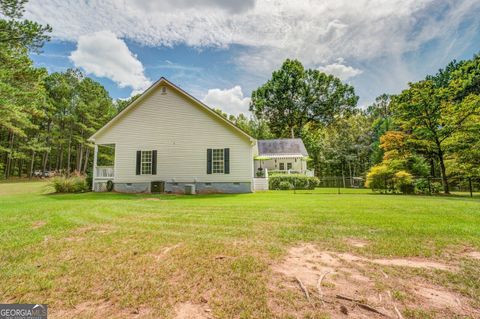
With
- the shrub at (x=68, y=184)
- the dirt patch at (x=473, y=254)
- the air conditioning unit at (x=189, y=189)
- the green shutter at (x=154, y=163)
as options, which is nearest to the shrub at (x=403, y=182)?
the dirt patch at (x=473, y=254)

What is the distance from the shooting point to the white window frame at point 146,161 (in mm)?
14492

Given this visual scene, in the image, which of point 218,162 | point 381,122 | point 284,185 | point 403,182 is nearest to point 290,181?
point 284,185

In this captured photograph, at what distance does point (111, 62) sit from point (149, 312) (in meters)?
19.2

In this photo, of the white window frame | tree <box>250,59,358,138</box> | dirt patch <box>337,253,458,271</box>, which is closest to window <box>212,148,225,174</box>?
the white window frame

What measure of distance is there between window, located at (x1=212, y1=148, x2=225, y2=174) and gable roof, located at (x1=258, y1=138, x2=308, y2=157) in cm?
1508

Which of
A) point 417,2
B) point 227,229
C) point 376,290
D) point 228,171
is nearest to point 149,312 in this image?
point 376,290

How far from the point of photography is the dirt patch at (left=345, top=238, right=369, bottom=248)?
391 cm

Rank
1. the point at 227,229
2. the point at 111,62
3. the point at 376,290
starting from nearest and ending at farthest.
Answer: the point at 376,290, the point at 227,229, the point at 111,62

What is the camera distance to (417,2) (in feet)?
34.2

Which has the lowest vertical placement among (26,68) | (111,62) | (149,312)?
(149,312)

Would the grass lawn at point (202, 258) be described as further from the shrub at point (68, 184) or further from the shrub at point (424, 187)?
the shrub at point (424, 187)

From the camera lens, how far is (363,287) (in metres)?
2.51

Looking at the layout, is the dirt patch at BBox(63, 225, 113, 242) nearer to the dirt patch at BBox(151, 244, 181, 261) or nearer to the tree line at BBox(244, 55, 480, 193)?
the dirt patch at BBox(151, 244, 181, 261)

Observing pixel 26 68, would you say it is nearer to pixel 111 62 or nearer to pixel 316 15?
pixel 111 62
